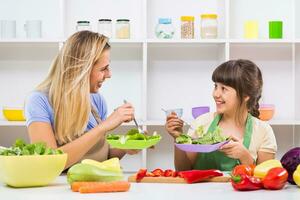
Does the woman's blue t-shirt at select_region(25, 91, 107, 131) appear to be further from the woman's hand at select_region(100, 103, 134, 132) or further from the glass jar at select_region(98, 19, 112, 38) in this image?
the glass jar at select_region(98, 19, 112, 38)

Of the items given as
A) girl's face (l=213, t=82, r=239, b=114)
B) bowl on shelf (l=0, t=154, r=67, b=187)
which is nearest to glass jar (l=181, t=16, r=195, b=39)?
girl's face (l=213, t=82, r=239, b=114)

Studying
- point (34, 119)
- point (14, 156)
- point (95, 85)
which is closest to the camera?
point (14, 156)

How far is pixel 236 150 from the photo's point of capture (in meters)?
2.89

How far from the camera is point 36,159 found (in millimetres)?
2248

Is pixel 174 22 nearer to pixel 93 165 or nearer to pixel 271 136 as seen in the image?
pixel 271 136

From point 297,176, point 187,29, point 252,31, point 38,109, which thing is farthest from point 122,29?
point 297,176

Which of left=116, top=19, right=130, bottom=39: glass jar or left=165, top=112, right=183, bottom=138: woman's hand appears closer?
left=165, top=112, right=183, bottom=138: woman's hand

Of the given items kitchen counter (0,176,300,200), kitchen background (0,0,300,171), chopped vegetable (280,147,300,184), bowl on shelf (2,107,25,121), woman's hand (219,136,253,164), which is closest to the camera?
kitchen counter (0,176,300,200)

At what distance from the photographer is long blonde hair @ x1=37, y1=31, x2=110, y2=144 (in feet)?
9.76

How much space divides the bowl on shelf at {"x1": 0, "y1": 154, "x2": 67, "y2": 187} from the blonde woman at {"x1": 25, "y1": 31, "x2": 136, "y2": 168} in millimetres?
617

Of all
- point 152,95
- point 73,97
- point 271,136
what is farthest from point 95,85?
point 152,95

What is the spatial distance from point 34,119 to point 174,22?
213cm

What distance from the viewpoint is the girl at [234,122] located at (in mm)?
3186

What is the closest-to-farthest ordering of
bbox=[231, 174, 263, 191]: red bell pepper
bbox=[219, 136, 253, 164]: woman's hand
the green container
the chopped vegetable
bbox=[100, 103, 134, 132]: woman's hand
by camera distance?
1. bbox=[231, 174, 263, 191]: red bell pepper
2. the chopped vegetable
3. bbox=[219, 136, 253, 164]: woman's hand
4. bbox=[100, 103, 134, 132]: woman's hand
5. the green container
